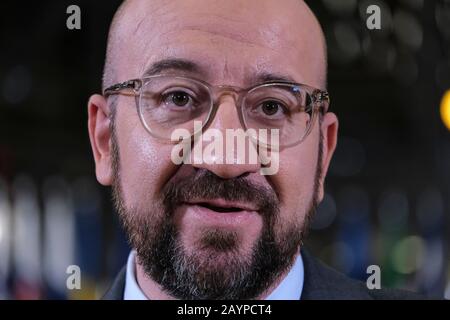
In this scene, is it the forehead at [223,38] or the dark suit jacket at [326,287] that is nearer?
the forehead at [223,38]

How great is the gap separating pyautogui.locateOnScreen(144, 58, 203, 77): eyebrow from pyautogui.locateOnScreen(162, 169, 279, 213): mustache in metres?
0.17

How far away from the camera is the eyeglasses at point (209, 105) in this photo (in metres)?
1.12

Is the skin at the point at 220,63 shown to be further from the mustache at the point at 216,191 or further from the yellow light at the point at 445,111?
the yellow light at the point at 445,111

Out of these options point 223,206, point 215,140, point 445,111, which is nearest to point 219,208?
point 223,206

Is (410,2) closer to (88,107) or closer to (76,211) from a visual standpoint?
(88,107)

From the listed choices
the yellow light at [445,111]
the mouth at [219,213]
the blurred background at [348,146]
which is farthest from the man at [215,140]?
the yellow light at [445,111]

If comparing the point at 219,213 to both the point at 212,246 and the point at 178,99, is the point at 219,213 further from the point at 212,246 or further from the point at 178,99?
the point at 178,99

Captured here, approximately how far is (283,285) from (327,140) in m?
0.28

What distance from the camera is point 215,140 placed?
1104mm

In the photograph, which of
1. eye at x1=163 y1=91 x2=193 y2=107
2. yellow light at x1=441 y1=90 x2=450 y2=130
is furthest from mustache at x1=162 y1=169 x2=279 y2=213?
yellow light at x1=441 y1=90 x2=450 y2=130

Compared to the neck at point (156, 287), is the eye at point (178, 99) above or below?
above

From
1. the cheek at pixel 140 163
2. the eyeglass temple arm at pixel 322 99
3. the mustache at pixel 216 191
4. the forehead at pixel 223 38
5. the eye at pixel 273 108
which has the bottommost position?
the mustache at pixel 216 191

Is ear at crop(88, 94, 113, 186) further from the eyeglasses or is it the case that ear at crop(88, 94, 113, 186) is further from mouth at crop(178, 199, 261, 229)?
mouth at crop(178, 199, 261, 229)
